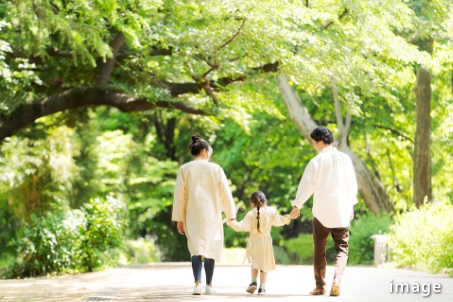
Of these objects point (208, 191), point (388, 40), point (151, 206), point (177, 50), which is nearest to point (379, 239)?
point (388, 40)

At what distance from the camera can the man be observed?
896 centimetres

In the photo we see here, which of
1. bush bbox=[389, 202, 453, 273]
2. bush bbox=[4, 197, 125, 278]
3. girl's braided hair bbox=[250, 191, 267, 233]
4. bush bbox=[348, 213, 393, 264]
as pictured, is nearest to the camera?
girl's braided hair bbox=[250, 191, 267, 233]

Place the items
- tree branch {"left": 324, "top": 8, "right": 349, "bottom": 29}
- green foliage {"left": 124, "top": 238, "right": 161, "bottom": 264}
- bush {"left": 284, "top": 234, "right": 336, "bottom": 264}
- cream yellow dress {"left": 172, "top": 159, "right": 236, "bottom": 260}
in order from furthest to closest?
bush {"left": 284, "top": 234, "right": 336, "bottom": 264}, green foliage {"left": 124, "top": 238, "right": 161, "bottom": 264}, tree branch {"left": 324, "top": 8, "right": 349, "bottom": 29}, cream yellow dress {"left": 172, "top": 159, "right": 236, "bottom": 260}

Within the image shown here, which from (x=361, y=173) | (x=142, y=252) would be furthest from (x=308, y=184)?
(x=142, y=252)

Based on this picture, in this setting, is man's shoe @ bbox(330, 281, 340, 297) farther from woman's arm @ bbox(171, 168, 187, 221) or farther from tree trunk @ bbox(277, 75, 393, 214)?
tree trunk @ bbox(277, 75, 393, 214)

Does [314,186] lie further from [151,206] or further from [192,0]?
[151,206]

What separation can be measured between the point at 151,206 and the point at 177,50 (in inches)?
603

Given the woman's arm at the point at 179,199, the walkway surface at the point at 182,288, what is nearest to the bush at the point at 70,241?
the walkway surface at the point at 182,288

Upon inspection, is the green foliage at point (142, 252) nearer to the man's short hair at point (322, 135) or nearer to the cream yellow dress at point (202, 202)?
the cream yellow dress at point (202, 202)

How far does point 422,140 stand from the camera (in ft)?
78.1

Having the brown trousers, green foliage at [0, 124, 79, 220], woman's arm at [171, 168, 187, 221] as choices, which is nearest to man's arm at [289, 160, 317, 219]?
the brown trousers

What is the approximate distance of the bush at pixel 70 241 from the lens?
14.7 metres

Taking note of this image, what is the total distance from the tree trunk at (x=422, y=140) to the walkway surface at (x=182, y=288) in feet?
35.3

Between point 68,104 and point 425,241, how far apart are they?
8.20 meters
